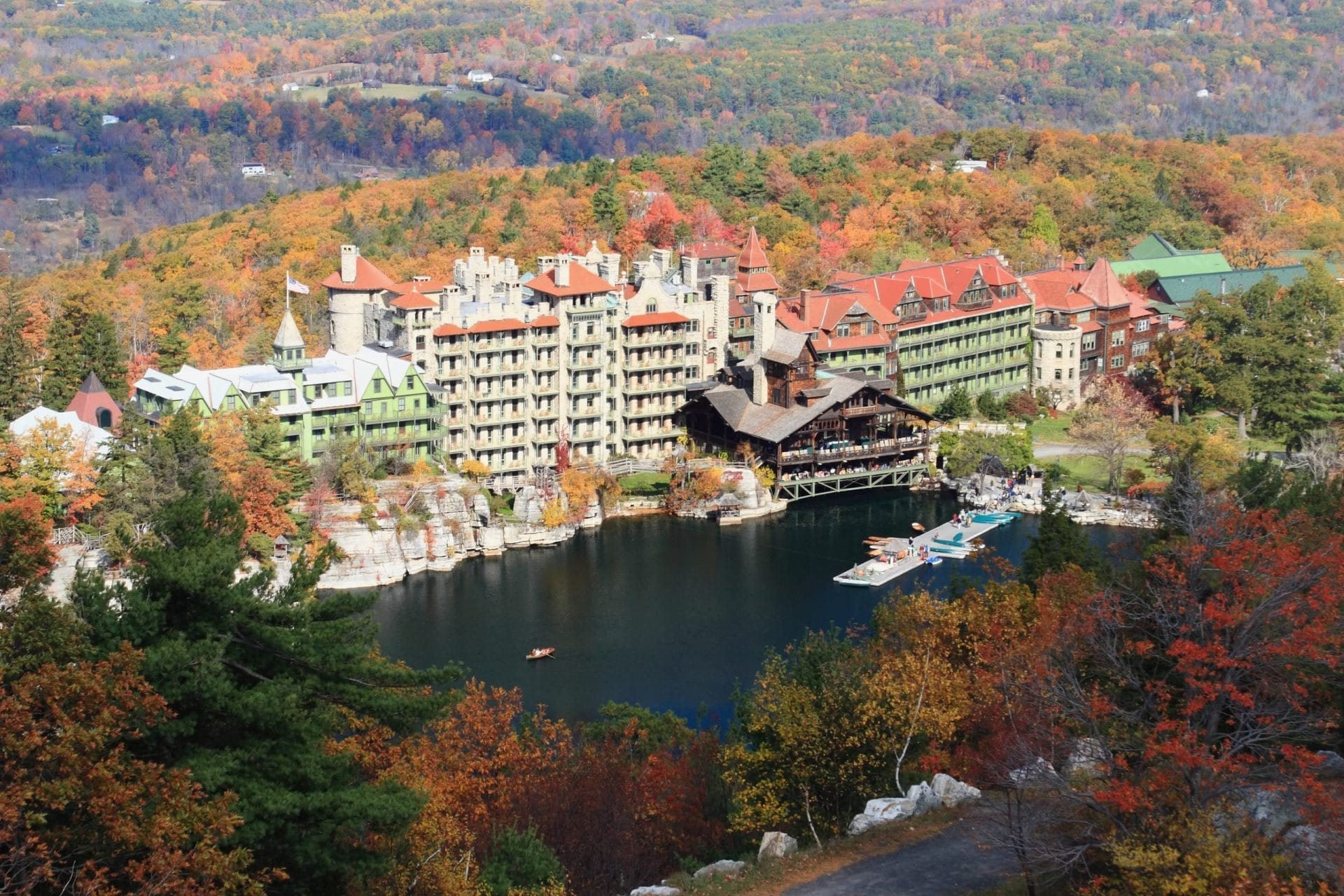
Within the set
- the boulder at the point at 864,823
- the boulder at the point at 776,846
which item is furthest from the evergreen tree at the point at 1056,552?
the boulder at the point at 776,846

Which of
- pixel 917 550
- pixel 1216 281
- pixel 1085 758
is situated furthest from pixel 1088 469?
pixel 1085 758

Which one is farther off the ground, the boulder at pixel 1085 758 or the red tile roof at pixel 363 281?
the red tile roof at pixel 363 281

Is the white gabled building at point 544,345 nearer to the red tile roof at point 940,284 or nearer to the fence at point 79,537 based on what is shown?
the red tile roof at point 940,284

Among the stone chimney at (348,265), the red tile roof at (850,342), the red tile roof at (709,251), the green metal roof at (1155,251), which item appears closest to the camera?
the stone chimney at (348,265)

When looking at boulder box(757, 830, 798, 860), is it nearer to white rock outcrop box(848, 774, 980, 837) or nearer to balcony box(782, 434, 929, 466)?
white rock outcrop box(848, 774, 980, 837)

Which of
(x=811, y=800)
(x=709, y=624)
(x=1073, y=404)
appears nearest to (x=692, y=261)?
(x=1073, y=404)
